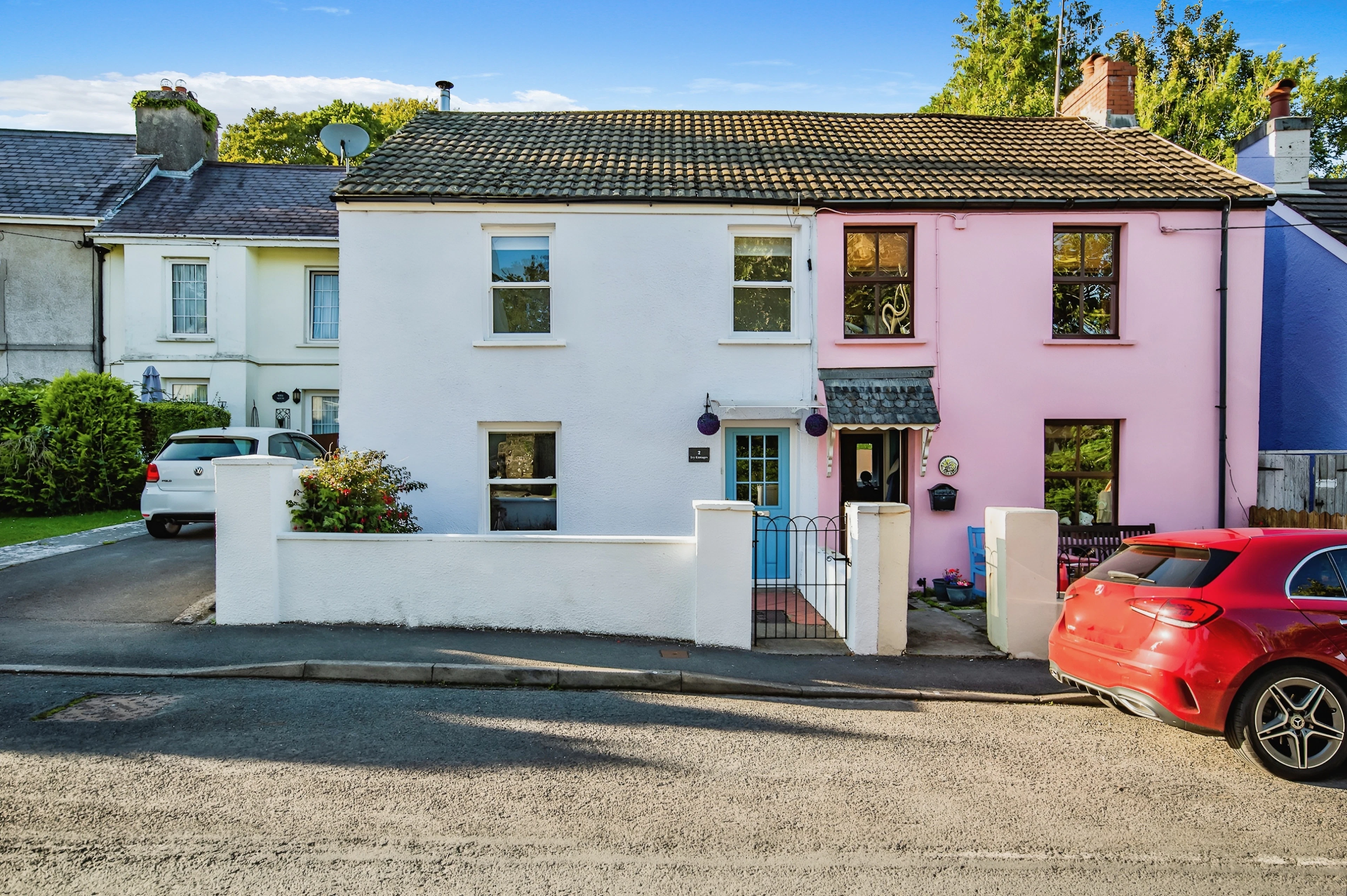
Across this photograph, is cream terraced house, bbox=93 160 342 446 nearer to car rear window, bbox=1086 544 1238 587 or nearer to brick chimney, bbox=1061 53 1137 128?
brick chimney, bbox=1061 53 1137 128


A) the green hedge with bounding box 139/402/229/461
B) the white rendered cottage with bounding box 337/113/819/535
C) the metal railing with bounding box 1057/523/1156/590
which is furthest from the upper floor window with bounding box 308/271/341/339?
the metal railing with bounding box 1057/523/1156/590

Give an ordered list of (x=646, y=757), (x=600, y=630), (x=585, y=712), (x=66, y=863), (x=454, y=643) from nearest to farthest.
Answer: (x=66, y=863)
(x=646, y=757)
(x=585, y=712)
(x=454, y=643)
(x=600, y=630)

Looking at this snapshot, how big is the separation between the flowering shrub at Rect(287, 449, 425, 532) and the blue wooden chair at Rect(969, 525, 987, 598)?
7.88m

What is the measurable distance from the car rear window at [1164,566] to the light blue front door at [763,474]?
234 inches

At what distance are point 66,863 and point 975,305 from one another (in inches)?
467

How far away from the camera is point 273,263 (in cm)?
2092

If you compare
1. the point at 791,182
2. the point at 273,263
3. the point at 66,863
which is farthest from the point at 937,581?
the point at 273,263

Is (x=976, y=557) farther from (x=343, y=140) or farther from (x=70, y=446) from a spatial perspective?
(x=343, y=140)

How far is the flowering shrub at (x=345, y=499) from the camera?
9.45m

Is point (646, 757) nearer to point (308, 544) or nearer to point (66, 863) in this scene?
point (66, 863)

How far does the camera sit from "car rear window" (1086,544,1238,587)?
573 cm

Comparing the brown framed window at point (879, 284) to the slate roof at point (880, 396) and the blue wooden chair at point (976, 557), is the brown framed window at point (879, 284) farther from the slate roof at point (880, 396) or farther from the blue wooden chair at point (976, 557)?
the blue wooden chair at point (976, 557)

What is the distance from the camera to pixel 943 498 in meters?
12.1

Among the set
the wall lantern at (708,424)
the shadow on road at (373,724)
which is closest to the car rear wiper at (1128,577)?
the shadow on road at (373,724)
